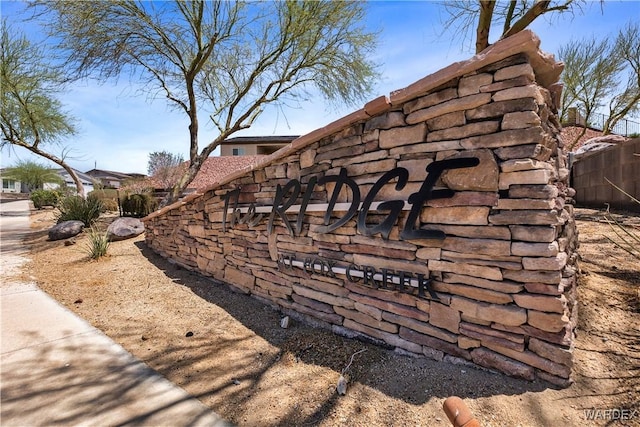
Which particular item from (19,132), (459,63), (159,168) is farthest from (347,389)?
(159,168)

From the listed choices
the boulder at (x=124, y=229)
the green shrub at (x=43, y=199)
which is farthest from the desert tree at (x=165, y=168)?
the boulder at (x=124, y=229)

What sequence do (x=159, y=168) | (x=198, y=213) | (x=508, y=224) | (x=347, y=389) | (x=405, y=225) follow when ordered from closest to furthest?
(x=508, y=224) → (x=347, y=389) → (x=405, y=225) → (x=198, y=213) → (x=159, y=168)

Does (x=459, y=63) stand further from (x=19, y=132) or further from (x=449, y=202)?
(x=19, y=132)

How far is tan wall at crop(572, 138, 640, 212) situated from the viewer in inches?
236

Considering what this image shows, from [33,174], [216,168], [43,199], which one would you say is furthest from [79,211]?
[33,174]

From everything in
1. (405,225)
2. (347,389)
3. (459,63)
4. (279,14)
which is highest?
(279,14)

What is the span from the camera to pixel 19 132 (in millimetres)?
14336

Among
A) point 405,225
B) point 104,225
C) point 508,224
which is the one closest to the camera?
point 508,224

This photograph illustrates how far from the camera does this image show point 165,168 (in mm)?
20172

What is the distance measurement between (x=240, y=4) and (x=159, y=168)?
14.5m

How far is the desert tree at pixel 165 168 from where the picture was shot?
19.5 meters

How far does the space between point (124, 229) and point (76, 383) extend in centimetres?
721

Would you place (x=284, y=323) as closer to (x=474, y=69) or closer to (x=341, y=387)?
(x=341, y=387)

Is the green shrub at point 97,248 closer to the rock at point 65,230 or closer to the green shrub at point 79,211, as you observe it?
the rock at point 65,230
